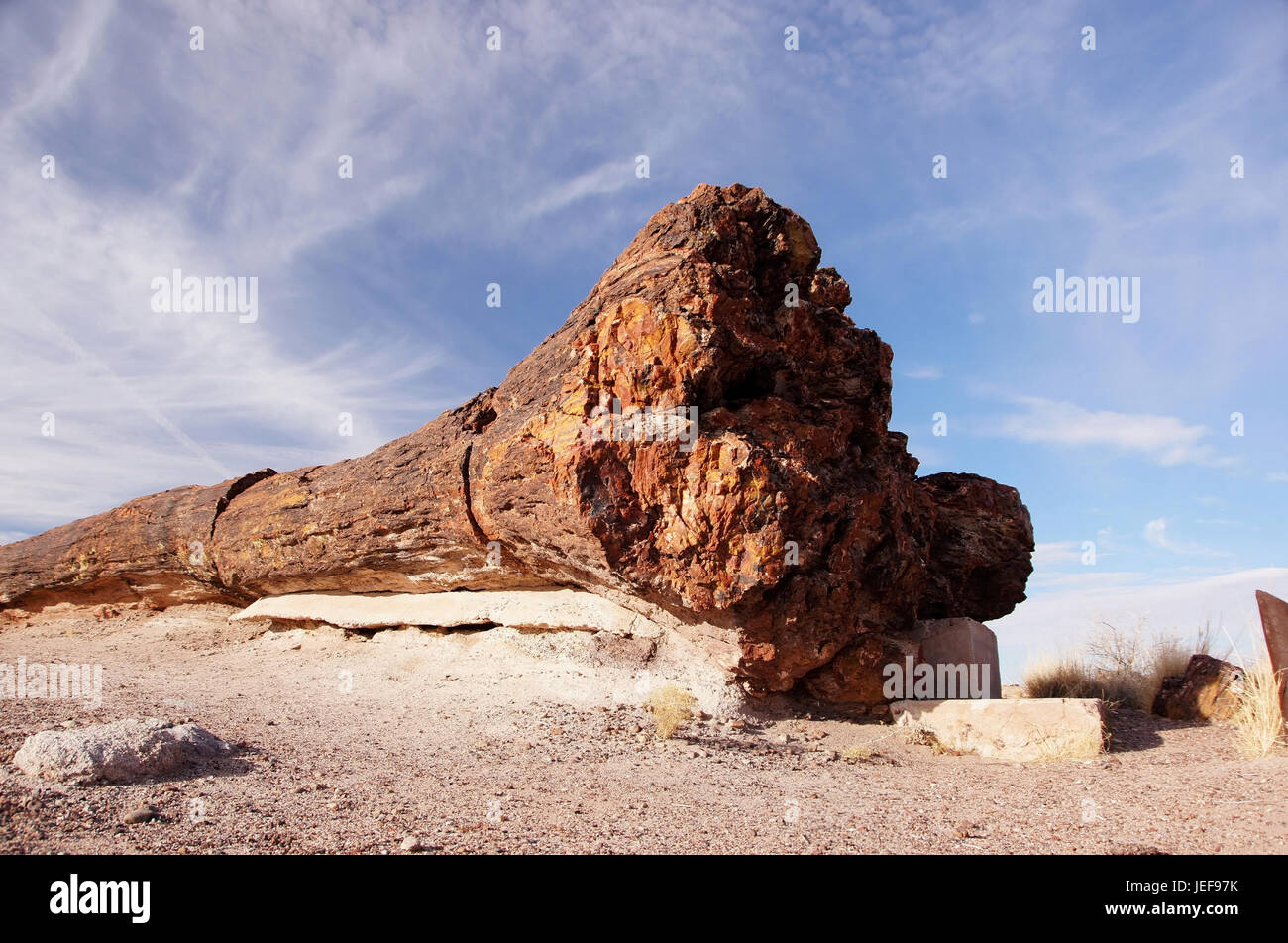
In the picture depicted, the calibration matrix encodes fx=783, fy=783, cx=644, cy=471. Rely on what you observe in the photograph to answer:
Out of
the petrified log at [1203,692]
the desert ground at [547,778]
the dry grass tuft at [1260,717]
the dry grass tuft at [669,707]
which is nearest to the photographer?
the desert ground at [547,778]

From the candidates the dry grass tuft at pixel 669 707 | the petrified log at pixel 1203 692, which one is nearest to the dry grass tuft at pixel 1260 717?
the petrified log at pixel 1203 692

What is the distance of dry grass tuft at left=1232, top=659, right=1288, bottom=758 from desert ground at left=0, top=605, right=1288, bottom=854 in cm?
17

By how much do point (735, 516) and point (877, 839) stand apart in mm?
2619

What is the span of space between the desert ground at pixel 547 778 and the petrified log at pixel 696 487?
3.15 feet

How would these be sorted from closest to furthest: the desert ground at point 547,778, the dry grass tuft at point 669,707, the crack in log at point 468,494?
the desert ground at point 547,778
the dry grass tuft at point 669,707
the crack in log at point 468,494

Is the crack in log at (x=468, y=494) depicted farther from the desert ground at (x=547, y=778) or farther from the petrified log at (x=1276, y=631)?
the petrified log at (x=1276, y=631)

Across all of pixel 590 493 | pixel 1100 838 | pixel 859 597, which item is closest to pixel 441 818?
pixel 590 493

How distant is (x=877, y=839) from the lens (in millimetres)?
4336

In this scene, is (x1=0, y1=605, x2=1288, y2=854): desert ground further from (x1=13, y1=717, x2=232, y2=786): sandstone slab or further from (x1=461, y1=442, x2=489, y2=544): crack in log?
(x1=461, y1=442, x2=489, y2=544): crack in log

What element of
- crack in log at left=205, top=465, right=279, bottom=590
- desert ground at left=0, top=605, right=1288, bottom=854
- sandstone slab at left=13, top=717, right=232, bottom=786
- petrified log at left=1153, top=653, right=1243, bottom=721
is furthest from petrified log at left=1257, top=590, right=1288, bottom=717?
crack in log at left=205, top=465, right=279, bottom=590

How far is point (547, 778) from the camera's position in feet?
17.4

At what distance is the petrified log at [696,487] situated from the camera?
21.0 ft

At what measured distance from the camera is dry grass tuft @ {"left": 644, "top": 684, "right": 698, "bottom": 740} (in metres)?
6.36

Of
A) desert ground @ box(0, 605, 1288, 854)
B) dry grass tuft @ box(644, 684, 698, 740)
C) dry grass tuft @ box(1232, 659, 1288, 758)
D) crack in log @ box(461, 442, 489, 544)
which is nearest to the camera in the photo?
desert ground @ box(0, 605, 1288, 854)
